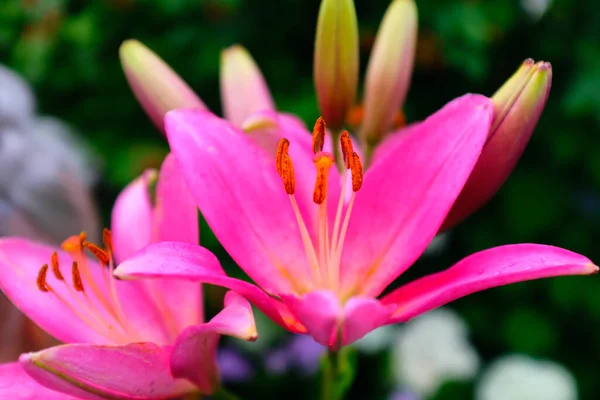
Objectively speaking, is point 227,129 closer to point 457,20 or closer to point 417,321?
point 457,20

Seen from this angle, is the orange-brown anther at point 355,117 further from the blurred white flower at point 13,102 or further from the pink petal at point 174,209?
the blurred white flower at point 13,102

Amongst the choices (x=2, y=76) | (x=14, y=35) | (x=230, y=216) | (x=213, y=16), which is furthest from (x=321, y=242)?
(x=14, y=35)

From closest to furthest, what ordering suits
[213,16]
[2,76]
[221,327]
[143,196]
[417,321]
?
[221,327], [143,196], [2,76], [213,16], [417,321]

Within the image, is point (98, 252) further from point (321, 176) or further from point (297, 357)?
point (297, 357)

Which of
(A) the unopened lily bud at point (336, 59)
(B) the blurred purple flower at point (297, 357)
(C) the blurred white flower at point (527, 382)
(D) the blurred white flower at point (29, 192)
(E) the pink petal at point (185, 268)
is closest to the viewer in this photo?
(E) the pink petal at point (185, 268)

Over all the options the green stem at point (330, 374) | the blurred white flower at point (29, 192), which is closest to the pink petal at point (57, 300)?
the green stem at point (330, 374)

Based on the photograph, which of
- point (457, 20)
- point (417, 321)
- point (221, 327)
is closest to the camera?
point (221, 327)
